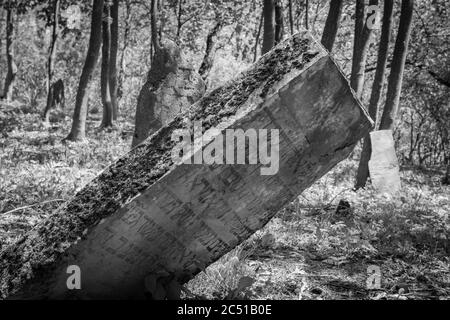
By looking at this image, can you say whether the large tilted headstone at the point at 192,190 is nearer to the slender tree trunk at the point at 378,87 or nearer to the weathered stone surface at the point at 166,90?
the weathered stone surface at the point at 166,90

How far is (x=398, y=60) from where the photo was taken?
9141mm

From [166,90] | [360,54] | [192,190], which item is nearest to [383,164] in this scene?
[360,54]

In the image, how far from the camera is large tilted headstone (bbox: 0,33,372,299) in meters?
2.71

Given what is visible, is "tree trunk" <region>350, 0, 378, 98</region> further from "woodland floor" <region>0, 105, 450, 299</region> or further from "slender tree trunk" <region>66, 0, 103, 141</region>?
"slender tree trunk" <region>66, 0, 103, 141</region>

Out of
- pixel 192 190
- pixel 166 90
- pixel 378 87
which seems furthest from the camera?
pixel 378 87

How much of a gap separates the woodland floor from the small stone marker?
39 cm

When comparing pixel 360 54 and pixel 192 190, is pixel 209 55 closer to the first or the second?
pixel 360 54

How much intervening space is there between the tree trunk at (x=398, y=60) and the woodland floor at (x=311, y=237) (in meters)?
1.57

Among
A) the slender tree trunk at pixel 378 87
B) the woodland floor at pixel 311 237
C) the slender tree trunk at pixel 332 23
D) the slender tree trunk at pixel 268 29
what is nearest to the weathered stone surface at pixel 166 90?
the woodland floor at pixel 311 237

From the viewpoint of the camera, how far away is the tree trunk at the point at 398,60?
902 centimetres

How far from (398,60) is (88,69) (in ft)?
22.0

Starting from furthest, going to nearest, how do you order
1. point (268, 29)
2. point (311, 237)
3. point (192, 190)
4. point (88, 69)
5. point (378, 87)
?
point (88, 69) → point (268, 29) → point (378, 87) → point (311, 237) → point (192, 190)
